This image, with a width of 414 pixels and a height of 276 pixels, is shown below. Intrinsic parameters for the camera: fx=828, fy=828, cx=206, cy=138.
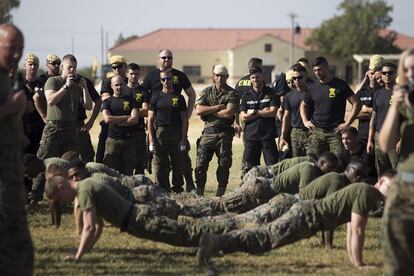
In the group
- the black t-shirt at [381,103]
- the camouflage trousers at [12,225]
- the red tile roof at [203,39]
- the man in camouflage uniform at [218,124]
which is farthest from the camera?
the red tile roof at [203,39]

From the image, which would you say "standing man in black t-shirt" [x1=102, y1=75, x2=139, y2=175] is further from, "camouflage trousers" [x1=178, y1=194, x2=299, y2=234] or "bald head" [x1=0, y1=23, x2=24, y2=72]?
"bald head" [x1=0, y1=23, x2=24, y2=72]

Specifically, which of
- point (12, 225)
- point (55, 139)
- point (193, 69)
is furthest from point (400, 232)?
point (193, 69)

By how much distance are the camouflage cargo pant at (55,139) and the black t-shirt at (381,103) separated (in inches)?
181

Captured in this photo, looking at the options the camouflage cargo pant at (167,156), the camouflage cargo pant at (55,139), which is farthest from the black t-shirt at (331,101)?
the camouflage cargo pant at (55,139)

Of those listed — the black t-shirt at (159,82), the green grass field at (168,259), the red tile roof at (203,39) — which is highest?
the red tile roof at (203,39)

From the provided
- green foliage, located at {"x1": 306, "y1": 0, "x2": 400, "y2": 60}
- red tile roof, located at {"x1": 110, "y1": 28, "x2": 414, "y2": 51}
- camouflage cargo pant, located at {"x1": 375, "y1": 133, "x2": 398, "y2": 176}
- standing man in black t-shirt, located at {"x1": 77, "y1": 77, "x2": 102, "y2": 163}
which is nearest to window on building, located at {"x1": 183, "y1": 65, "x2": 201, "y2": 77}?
red tile roof, located at {"x1": 110, "y1": 28, "x2": 414, "y2": 51}

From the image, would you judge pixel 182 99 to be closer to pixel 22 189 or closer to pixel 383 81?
pixel 383 81

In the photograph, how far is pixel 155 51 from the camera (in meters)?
91.9

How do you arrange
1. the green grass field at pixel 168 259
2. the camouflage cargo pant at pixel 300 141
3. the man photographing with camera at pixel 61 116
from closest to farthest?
the green grass field at pixel 168 259
the man photographing with camera at pixel 61 116
the camouflage cargo pant at pixel 300 141

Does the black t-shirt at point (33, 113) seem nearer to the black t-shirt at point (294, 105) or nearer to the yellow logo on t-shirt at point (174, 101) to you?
the yellow logo on t-shirt at point (174, 101)

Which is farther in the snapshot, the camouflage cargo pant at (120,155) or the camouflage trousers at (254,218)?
the camouflage cargo pant at (120,155)

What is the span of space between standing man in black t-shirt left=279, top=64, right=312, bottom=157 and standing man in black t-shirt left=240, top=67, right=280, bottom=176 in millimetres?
221

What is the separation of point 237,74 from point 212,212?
79.7 metres

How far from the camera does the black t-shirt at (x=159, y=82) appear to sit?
13.7 m
